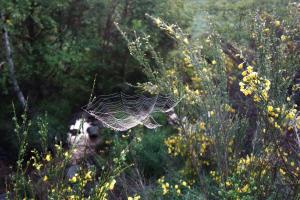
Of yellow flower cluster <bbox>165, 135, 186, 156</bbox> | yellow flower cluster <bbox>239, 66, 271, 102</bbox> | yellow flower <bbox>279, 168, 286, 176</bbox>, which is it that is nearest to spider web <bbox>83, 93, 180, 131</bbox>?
yellow flower cluster <bbox>165, 135, 186, 156</bbox>

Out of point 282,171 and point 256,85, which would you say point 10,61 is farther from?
point 256,85

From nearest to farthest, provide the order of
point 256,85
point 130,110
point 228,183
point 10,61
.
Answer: point 256,85 < point 228,183 < point 130,110 < point 10,61

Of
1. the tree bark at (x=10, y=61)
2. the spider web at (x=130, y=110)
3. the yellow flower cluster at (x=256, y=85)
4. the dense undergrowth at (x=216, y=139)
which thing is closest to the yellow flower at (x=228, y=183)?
the dense undergrowth at (x=216, y=139)

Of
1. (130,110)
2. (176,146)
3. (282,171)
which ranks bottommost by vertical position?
(176,146)

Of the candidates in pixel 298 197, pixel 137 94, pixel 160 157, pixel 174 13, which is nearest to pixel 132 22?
pixel 174 13

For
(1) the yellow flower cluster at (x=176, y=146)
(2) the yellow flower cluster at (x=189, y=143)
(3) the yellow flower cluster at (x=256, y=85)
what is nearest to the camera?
(3) the yellow flower cluster at (x=256, y=85)

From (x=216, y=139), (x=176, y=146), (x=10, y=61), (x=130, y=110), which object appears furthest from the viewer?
(x=10, y=61)

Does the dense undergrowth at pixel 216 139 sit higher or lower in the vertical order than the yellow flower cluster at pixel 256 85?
lower

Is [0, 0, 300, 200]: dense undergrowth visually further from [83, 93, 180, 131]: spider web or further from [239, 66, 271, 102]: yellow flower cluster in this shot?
[83, 93, 180, 131]: spider web

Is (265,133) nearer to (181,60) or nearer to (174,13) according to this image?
(181,60)

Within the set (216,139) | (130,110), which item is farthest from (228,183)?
(130,110)

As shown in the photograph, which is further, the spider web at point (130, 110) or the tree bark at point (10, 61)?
the tree bark at point (10, 61)

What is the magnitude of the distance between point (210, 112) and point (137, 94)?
3659 mm

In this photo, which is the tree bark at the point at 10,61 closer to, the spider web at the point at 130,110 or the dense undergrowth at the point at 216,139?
the spider web at the point at 130,110
